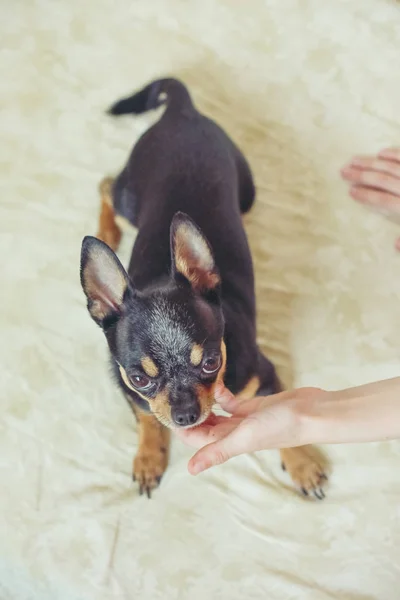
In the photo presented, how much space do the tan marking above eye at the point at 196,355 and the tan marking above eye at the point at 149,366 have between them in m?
0.09

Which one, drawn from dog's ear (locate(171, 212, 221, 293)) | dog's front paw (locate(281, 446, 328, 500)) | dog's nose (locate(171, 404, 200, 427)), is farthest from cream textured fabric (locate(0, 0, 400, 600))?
dog's ear (locate(171, 212, 221, 293))

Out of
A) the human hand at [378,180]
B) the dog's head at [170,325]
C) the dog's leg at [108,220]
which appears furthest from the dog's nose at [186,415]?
the human hand at [378,180]

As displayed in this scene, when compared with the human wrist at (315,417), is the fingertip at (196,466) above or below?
below

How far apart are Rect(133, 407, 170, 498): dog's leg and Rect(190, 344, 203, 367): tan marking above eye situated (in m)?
0.45

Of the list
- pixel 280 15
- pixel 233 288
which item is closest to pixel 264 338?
pixel 233 288

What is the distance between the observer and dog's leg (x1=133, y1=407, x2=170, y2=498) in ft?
5.85

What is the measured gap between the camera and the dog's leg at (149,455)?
178 centimetres

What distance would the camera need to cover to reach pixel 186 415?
1.37m

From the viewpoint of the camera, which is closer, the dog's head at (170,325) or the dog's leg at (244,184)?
the dog's head at (170,325)

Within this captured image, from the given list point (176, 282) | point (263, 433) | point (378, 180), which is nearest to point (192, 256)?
point (176, 282)

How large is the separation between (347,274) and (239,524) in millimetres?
916

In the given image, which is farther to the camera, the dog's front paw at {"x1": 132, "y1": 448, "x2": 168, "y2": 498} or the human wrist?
the dog's front paw at {"x1": 132, "y1": 448, "x2": 168, "y2": 498}

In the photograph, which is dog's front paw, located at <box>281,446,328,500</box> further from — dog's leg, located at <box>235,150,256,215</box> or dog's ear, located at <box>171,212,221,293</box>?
dog's leg, located at <box>235,150,256,215</box>

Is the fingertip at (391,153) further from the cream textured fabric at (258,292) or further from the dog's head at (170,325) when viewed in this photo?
the dog's head at (170,325)
